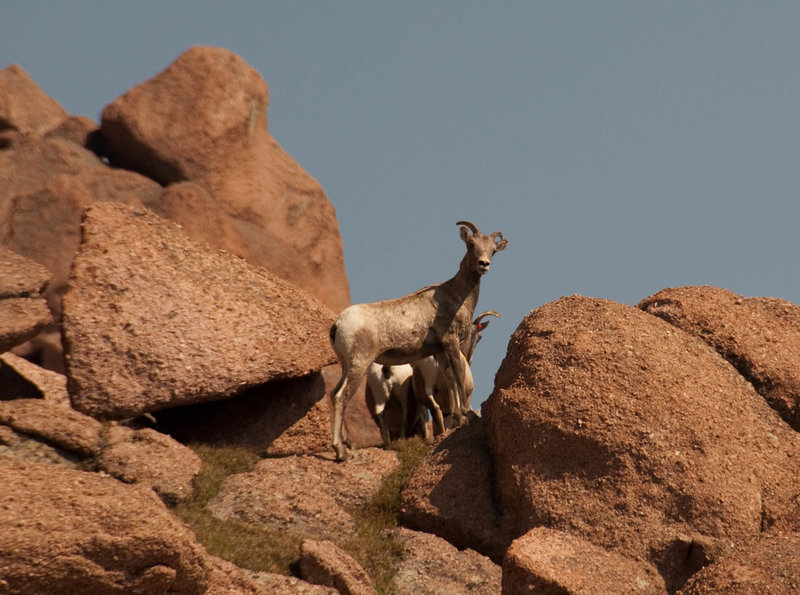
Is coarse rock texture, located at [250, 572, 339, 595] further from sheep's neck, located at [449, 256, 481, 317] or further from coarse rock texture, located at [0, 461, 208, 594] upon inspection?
sheep's neck, located at [449, 256, 481, 317]

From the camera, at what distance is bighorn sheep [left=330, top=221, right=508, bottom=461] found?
17.5 m

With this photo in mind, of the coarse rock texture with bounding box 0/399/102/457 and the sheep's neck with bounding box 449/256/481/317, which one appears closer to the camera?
the coarse rock texture with bounding box 0/399/102/457

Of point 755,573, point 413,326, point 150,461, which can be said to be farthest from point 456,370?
point 755,573

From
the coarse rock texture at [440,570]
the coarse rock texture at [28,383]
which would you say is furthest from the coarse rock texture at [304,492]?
the coarse rock texture at [28,383]

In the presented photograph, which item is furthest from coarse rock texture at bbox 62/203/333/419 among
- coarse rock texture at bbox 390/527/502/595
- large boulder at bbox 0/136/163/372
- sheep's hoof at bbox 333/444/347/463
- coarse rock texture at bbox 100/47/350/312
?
coarse rock texture at bbox 100/47/350/312

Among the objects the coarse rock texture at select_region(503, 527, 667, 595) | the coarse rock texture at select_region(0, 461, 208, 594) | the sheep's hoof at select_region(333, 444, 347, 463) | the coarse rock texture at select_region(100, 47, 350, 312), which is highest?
the coarse rock texture at select_region(100, 47, 350, 312)

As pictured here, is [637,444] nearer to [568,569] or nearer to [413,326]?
[568,569]

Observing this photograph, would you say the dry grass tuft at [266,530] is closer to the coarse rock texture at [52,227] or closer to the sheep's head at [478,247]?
the sheep's head at [478,247]

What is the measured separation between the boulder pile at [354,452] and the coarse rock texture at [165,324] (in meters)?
0.03

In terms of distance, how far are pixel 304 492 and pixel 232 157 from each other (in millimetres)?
17101

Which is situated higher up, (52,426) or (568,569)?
(52,426)

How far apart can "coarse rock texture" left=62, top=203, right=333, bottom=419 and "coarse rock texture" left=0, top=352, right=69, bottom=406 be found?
1.39 m

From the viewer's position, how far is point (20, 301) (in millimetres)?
17828

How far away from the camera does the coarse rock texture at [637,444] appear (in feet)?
47.8
